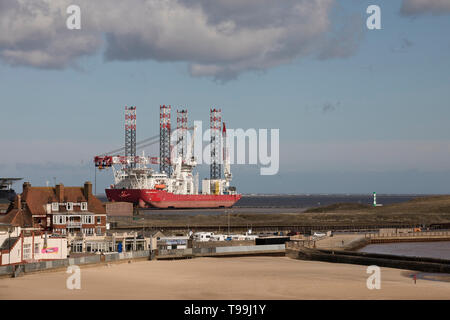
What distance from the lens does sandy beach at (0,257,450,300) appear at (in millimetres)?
35156

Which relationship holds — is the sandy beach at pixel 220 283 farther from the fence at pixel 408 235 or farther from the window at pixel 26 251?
the fence at pixel 408 235

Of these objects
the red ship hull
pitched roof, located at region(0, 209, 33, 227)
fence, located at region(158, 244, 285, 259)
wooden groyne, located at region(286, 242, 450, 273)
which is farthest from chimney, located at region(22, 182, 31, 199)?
the red ship hull

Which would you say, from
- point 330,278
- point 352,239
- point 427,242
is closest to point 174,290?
point 330,278

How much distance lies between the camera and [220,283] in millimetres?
40125

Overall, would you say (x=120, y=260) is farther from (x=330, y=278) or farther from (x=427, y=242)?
(x=427, y=242)

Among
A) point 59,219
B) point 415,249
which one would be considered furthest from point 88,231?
point 415,249

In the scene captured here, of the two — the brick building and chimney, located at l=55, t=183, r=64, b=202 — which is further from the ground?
chimney, located at l=55, t=183, r=64, b=202

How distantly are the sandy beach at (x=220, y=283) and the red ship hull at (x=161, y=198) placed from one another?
397ft

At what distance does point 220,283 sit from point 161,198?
445ft

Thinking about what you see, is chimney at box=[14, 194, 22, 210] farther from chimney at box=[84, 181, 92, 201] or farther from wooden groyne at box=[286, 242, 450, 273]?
wooden groyne at box=[286, 242, 450, 273]

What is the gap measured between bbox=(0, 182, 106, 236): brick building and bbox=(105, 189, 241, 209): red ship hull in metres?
105

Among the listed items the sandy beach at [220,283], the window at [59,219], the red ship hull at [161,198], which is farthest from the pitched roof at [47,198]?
the red ship hull at [161,198]

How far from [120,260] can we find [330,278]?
57.5ft

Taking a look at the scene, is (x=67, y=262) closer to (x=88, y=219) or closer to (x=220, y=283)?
(x=220, y=283)
